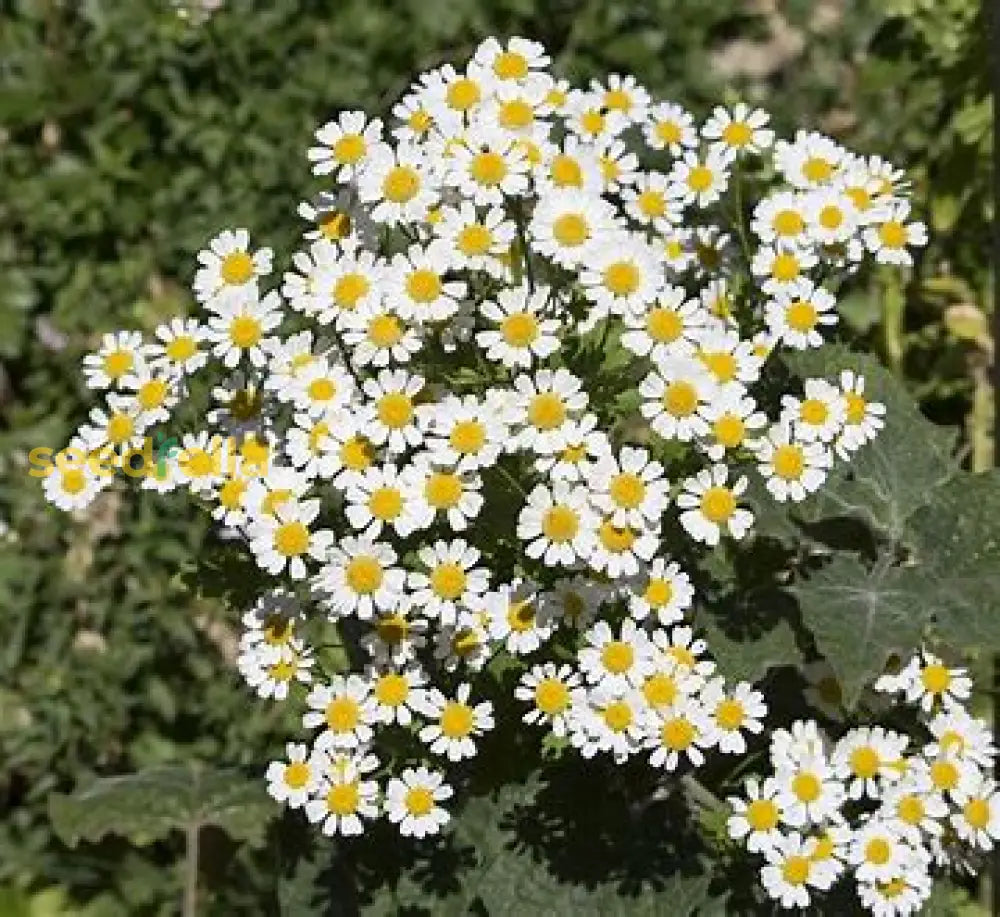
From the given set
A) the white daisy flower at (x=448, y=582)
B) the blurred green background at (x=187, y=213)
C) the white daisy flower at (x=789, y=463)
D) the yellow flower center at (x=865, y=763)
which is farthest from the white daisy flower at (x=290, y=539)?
the blurred green background at (x=187, y=213)

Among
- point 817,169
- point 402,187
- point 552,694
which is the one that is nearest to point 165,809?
point 552,694

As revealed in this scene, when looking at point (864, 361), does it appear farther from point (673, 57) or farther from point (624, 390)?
point (673, 57)

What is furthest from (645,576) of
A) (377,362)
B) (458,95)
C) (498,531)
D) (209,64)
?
(209,64)

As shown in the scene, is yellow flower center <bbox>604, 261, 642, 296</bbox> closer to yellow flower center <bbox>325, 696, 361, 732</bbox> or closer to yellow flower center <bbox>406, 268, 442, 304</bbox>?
yellow flower center <bbox>406, 268, 442, 304</bbox>

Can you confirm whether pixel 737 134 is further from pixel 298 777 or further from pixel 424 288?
pixel 298 777

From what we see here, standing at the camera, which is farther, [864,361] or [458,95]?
[864,361]

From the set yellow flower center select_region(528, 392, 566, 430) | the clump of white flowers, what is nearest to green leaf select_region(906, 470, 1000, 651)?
the clump of white flowers
